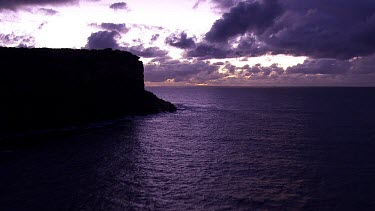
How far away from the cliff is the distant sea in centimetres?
828

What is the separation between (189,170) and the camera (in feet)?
128

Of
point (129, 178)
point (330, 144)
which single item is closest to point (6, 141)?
point (129, 178)

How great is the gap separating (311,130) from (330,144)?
15855 millimetres

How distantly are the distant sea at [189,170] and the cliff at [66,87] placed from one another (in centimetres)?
828

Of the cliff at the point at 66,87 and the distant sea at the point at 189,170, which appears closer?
the distant sea at the point at 189,170

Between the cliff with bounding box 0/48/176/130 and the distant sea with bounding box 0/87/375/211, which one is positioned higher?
Answer: the cliff with bounding box 0/48/176/130

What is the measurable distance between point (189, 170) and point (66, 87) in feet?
165

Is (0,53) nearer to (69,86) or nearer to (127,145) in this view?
(69,86)

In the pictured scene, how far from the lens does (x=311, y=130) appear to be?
6931 cm

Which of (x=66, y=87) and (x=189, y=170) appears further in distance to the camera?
(x=66, y=87)

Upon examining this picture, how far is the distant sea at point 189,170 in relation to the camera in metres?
29.0

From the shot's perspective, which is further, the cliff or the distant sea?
the cliff

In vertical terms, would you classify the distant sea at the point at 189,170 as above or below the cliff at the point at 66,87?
below

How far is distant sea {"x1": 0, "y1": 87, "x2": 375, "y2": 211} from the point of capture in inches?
1140
